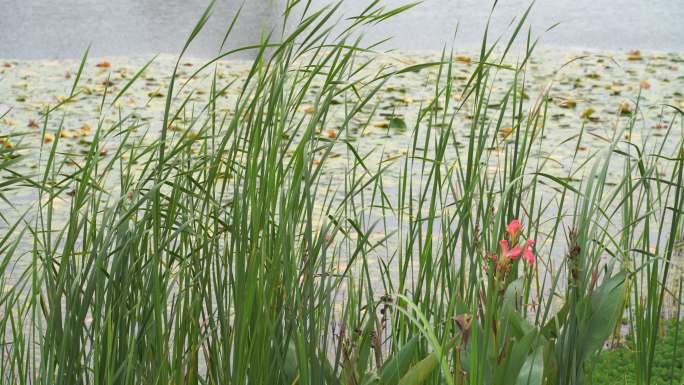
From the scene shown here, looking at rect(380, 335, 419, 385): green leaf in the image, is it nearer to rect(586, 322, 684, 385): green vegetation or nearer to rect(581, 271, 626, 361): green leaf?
rect(581, 271, 626, 361): green leaf

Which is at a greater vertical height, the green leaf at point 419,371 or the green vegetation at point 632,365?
the green leaf at point 419,371

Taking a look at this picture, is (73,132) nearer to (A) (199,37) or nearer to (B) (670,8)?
(A) (199,37)

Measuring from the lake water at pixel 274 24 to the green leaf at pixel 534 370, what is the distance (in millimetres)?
5932

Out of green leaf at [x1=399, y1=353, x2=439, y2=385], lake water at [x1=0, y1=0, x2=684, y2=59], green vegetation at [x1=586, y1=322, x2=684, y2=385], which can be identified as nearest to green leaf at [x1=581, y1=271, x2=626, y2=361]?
green leaf at [x1=399, y1=353, x2=439, y2=385]

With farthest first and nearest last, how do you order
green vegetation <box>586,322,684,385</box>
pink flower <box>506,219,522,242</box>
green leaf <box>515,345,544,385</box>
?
green vegetation <box>586,322,684,385</box> → green leaf <box>515,345,544,385</box> → pink flower <box>506,219,522,242</box>

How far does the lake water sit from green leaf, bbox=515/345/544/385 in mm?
5932

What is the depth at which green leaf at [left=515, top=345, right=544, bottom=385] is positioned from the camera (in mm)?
1037

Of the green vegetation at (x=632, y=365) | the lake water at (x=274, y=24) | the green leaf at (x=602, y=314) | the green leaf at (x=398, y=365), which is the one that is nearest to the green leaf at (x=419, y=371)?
the green leaf at (x=398, y=365)

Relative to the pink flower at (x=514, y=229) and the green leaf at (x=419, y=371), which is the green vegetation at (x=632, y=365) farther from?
the pink flower at (x=514, y=229)

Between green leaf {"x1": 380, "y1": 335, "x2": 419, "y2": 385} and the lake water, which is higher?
green leaf {"x1": 380, "y1": 335, "x2": 419, "y2": 385}

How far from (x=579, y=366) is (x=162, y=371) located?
0.54 metres

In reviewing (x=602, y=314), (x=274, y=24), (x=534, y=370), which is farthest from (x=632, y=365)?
(x=274, y=24)

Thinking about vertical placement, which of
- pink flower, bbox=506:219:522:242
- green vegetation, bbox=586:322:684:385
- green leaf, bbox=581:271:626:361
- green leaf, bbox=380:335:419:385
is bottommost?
green vegetation, bbox=586:322:684:385

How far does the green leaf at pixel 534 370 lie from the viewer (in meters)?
1.04
